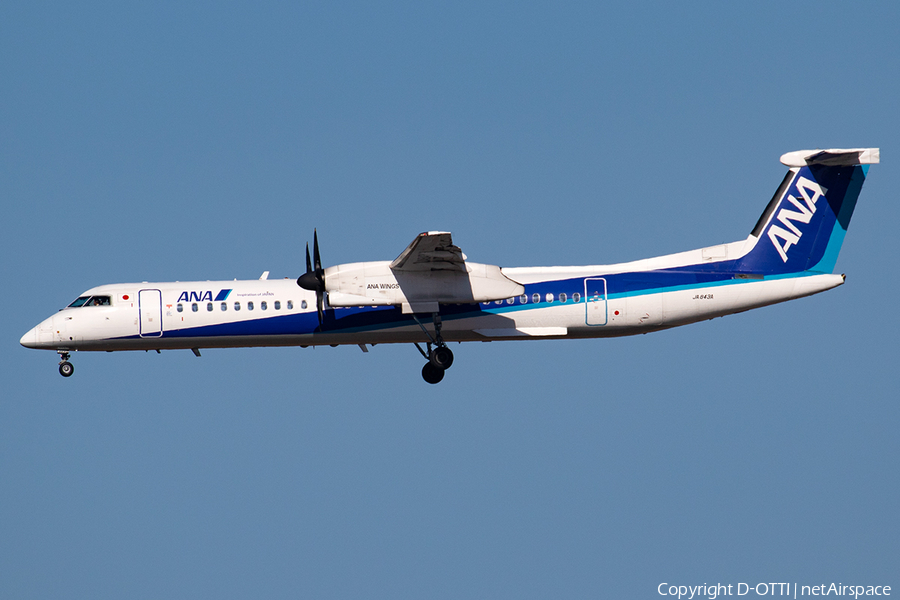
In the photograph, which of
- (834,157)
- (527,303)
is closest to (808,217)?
(834,157)

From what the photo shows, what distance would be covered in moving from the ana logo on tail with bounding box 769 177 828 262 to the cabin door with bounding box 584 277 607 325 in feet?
16.3

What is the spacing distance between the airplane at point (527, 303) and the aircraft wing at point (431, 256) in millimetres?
945

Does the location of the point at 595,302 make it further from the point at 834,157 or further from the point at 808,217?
the point at 834,157

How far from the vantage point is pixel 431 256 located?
76.6ft

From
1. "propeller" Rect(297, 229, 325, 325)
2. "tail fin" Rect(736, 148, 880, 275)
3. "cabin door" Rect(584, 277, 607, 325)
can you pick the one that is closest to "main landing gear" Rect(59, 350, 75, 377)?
"propeller" Rect(297, 229, 325, 325)

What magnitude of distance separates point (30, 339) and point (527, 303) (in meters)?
13.1

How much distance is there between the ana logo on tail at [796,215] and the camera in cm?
2591

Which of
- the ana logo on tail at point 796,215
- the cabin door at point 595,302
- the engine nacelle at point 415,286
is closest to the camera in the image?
the engine nacelle at point 415,286

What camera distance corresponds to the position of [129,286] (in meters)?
25.7

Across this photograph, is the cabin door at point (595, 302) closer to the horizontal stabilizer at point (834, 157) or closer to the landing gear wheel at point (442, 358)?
the landing gear wheel at point (442, 358)

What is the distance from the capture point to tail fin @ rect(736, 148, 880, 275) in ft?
84.4

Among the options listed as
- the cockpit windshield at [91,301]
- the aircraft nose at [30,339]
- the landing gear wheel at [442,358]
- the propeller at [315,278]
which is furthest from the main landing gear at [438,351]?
the aircraft nose at [30,339]

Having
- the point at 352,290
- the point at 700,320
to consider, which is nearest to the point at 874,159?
the point at 700,320

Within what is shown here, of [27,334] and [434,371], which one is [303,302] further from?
[27,334]
